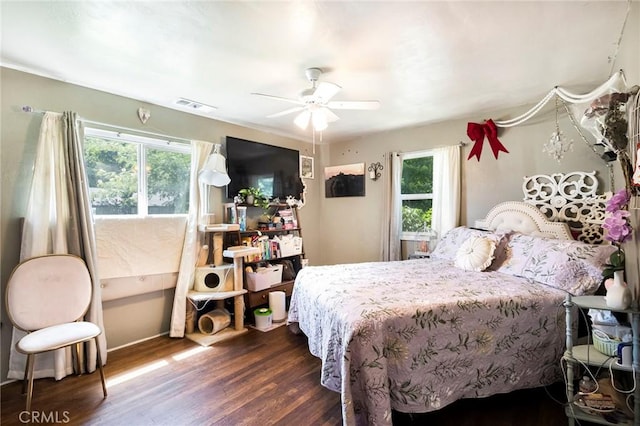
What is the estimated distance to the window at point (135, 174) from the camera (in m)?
2.71

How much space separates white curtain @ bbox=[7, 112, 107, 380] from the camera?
2.20m

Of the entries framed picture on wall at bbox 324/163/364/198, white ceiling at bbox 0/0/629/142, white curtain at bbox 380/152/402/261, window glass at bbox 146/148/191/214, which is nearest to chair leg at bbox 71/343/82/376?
window glass at bbox 146/148/191/214

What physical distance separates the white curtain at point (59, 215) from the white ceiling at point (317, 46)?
52cm

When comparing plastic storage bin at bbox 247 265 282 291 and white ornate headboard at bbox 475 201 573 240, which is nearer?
white ornate headboard at bbox 475 201 573 240

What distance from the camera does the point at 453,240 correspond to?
321cm

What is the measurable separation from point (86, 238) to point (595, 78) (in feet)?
14.3

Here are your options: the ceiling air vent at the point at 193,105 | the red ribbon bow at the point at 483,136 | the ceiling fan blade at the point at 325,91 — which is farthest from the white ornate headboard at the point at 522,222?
the ceiling air vent at the point at 193,105

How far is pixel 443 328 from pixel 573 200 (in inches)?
80.5

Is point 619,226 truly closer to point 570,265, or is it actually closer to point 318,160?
point 570,265

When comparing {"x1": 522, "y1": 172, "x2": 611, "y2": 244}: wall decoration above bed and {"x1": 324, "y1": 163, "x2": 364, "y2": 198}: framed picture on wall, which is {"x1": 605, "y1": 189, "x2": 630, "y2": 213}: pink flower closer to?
{"x1": 522, "y1": 172, "x2": 611, "y2": 244}: wall decoration above bed

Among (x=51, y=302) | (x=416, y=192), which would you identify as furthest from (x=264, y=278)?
(x=416, y=192)

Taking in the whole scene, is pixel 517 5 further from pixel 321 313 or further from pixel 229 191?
pixel 229 191

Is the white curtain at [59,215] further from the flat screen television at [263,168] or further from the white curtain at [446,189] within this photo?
the white curtain at [446,189]

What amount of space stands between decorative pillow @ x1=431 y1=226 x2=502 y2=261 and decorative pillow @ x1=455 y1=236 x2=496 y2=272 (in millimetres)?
144
